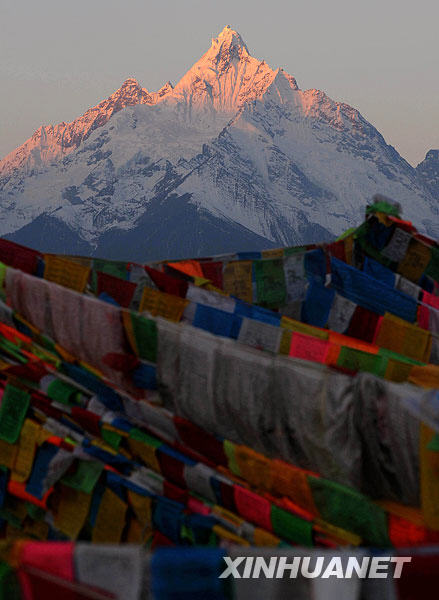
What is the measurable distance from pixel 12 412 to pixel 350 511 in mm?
2324

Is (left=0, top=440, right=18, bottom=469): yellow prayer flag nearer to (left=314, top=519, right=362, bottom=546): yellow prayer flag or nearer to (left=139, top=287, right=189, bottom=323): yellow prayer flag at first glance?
(left=139, top=287, right=189, bottom=323): yellow prayer flag

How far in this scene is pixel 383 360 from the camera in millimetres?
4266

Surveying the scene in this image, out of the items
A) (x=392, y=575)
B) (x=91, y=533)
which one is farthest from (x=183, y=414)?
(x=392, y=575)

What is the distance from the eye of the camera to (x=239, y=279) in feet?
24.5

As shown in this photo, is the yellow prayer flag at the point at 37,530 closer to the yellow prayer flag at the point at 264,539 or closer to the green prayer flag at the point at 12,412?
the green prayer flag at the point at 12,412

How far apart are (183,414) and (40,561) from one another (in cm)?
161

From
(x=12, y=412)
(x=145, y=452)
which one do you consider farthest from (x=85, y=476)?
(x=12, y=412)

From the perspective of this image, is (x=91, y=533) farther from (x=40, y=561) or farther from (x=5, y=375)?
(x=40, y=561)

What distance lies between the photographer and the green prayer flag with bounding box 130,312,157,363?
4.12m

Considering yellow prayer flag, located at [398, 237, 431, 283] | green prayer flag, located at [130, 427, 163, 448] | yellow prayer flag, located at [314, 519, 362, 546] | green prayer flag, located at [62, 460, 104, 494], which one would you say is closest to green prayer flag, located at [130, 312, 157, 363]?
green prayer flag, located at [130, 427, 163, 448]

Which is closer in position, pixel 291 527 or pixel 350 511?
pixel 350 511

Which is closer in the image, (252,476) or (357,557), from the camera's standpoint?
(357,557)

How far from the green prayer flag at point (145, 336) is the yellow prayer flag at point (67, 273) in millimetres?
917

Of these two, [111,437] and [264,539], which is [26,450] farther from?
[264,539]
